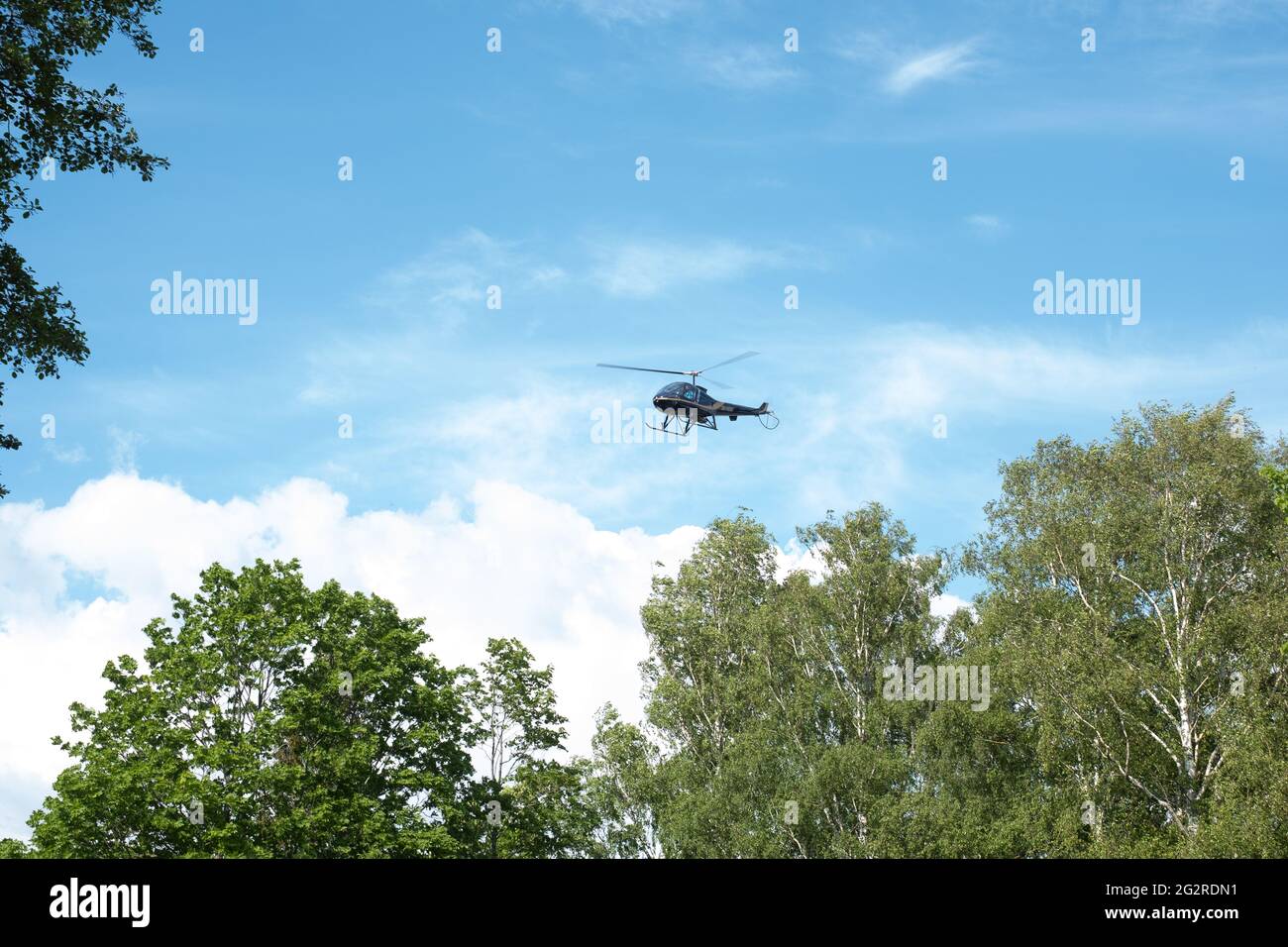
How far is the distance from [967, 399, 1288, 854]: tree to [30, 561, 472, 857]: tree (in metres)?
20.9

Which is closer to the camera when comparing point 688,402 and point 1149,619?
point 1149,619

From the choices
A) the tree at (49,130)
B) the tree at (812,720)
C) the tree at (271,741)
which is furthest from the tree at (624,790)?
the tree at (49,130)

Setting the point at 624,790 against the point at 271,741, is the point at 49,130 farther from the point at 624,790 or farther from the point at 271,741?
the point at 624,790

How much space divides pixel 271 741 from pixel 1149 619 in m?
29.8

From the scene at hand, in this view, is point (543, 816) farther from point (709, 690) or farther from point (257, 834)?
point (709, 690)

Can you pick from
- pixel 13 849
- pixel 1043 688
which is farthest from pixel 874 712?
pixel 13 849

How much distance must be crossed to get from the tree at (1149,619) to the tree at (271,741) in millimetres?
20946

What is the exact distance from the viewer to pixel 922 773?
49406 millimetres

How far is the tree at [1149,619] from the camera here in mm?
42188

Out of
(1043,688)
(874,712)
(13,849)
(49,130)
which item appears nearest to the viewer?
(49,130)

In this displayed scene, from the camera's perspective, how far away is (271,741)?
40.7m

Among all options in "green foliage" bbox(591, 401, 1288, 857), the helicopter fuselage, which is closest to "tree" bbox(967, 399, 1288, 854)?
"green foliage" bbox(591, 401, 1288, 857)

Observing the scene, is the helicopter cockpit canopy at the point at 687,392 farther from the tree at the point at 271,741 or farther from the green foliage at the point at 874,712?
the tree at the point at 271,741
